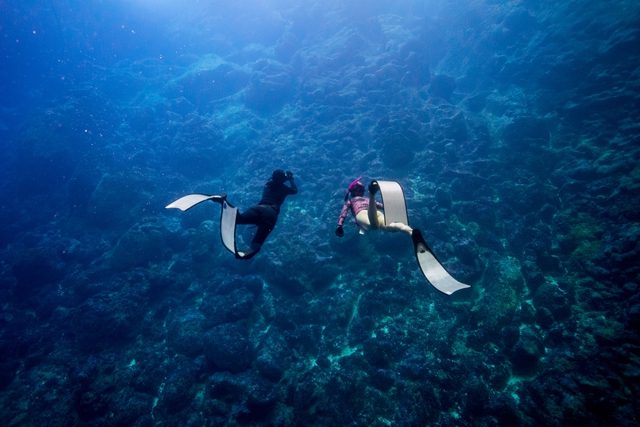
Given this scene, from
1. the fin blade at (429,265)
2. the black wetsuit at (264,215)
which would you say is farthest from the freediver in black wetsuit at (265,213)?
the fin blade at (429,265)

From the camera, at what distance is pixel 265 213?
5016mm

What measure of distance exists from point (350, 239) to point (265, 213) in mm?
7811

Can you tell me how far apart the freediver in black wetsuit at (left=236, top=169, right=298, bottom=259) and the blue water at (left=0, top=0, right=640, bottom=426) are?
652cm

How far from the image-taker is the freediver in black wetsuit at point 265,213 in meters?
4.62

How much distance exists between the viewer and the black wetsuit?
15.4ft

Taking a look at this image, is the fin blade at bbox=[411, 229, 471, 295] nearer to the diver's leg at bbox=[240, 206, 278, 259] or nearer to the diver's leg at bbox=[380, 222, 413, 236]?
the diver's leg at bbox=[380, 222, 413, 236]

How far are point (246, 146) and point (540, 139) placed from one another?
21.8 m

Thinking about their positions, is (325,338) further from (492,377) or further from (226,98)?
(226,98)

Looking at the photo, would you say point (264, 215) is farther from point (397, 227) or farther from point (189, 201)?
point (397, 227)

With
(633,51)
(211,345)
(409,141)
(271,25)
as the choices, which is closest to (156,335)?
(211,345)

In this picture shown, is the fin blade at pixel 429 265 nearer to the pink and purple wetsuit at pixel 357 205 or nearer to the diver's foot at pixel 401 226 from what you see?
the diver's foot at pixel 401 226

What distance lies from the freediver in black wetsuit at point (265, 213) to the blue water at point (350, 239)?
21.4 feet

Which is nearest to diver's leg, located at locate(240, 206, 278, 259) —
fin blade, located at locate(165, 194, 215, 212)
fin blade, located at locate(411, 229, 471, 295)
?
fin blade, located at locate(165, 194, 215, 212)

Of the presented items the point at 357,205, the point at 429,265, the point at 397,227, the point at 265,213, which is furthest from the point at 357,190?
the point at 429,265
